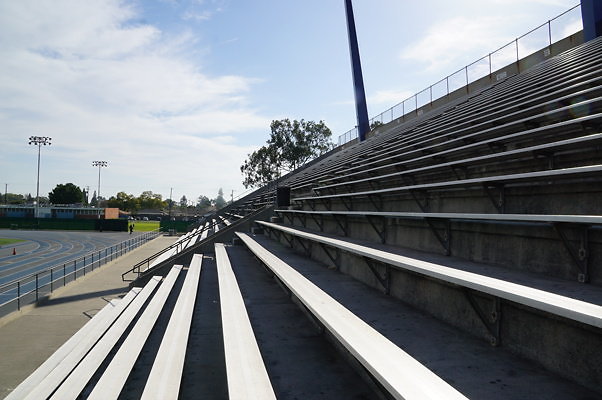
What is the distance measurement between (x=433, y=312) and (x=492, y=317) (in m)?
0.56

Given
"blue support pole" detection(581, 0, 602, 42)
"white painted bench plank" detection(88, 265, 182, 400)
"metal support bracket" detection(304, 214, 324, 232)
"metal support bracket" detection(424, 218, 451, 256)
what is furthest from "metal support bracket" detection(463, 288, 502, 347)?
"blue support pole" detection(581, 0, 602, 42)

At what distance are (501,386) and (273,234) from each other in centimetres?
685

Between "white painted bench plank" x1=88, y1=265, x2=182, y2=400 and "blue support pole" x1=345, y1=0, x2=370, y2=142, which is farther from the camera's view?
"blue support pole" x1=345, y1=0, x2=370, y2=142

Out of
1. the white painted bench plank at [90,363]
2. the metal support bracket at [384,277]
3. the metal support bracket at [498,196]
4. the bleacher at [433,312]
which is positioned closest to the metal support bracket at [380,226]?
the bleacher at [433,312]

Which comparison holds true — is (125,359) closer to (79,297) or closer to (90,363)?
(90,363)

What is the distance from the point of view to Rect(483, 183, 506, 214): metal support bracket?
9.90ft

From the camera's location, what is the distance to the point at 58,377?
3295 millimetres

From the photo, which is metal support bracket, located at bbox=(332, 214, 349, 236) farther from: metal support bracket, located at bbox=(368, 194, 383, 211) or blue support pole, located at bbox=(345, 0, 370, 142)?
blue support pole, located at bbox=(345, 0, 370, 142)

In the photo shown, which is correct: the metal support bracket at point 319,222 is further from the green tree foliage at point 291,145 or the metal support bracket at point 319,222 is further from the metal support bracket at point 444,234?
the green tree foliage at point 291,145

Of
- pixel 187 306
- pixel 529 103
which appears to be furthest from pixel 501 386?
pixel 529 103

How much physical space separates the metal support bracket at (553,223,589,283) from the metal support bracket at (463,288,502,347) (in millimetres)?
451

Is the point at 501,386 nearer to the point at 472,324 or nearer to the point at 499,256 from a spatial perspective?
the point at 472,324

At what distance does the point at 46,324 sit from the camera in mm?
7902

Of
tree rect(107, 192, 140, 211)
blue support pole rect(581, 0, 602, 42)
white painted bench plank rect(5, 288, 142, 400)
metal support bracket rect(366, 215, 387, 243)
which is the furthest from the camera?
tree rect(107, 192, 140, 211)
